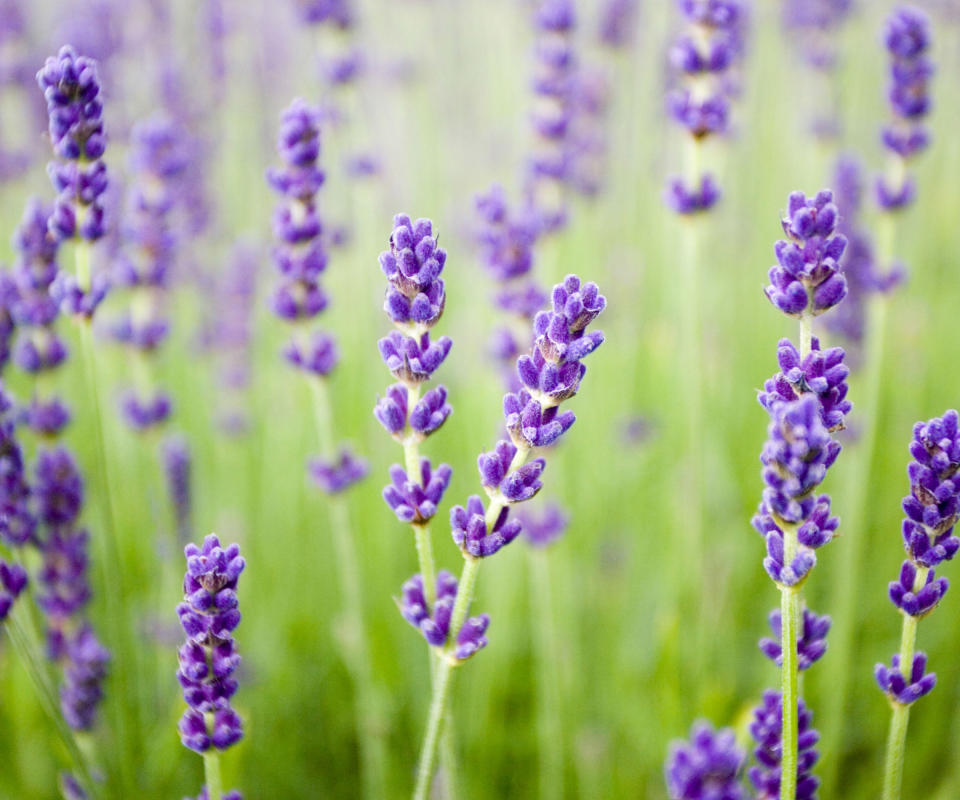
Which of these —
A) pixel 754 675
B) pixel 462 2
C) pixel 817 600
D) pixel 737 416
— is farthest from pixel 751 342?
pixel 462 2

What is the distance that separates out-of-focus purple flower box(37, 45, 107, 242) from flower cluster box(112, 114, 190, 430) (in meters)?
0.64

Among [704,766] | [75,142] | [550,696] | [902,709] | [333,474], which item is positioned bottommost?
[550,696]

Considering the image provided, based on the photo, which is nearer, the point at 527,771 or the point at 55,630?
the point at 55,630

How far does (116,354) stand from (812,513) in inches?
96.9

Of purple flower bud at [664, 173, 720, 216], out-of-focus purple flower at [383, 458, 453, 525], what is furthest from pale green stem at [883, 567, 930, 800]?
purple flower bud at [664, 173, 720, 216]

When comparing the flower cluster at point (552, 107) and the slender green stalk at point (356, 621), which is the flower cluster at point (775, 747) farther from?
the flower cluster at point (552, 107)

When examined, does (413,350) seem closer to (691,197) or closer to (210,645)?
(210,645)

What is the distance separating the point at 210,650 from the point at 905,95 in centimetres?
184

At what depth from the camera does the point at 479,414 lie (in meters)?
2.99

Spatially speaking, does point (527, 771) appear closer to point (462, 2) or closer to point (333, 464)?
point (333, 464)

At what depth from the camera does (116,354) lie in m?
2.87

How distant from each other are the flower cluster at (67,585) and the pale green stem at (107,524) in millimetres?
46

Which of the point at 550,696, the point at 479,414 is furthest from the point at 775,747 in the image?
the point at 479,414

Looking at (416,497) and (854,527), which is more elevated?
(416,497)
